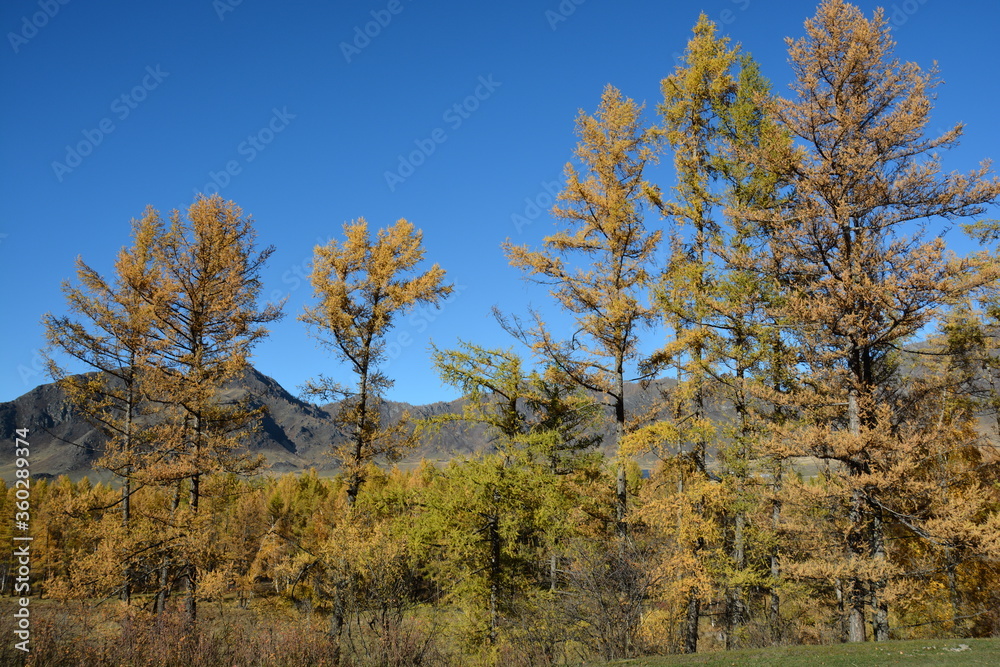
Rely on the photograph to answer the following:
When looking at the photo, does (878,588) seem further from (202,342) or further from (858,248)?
(202,342)

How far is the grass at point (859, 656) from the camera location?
302 inches

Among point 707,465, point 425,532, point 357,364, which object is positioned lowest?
point 425,532

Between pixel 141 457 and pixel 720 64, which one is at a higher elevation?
pixel 720 64

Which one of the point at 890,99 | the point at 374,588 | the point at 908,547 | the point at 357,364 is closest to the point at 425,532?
the point at 374,588

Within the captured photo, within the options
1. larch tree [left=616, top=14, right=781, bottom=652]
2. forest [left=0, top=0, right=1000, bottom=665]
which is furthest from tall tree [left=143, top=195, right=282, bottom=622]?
larch tree [left=616, top=14, right=781, bottom=652]

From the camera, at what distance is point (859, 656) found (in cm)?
819

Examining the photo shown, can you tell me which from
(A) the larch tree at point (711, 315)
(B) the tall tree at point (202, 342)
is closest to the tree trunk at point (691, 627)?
(A) the larch tree at point (711, 315)

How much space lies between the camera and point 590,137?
14180 millimetres

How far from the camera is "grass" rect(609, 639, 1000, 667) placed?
7.66 metres

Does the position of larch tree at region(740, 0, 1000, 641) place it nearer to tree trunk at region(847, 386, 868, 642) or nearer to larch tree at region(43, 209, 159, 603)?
tree trunk at region(847, 386, 868, 642)

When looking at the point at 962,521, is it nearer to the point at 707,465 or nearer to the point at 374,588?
the point at 707,465

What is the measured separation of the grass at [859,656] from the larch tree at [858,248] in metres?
1.10

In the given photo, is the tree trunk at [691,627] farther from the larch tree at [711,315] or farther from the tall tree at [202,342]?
the tall tree at [202,342]

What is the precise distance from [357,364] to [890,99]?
13705mm
